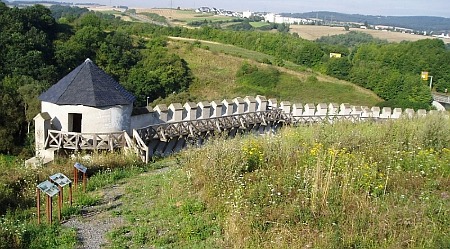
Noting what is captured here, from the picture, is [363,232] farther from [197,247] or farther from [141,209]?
[141,209]

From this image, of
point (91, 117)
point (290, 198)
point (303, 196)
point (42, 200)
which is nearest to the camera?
point (303, 196)

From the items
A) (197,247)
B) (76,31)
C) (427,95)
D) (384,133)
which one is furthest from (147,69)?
(197,247)

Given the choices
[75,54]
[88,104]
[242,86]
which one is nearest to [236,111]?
[88,104]

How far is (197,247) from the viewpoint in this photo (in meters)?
7.93

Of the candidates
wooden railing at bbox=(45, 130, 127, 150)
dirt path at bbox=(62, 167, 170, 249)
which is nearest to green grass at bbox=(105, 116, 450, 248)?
dirt path at bbox=(62, 167, 170, 249)

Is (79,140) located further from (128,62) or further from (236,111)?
(128,62)

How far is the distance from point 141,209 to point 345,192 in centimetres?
415

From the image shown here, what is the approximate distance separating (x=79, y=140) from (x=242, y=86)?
4706 cm

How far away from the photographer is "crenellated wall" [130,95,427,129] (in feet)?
65.5

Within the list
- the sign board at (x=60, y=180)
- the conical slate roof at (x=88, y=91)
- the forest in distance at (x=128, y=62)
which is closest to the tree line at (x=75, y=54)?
the forest in distance at (x=128, y=62)

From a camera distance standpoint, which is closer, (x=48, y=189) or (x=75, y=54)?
(x=48, y=189)

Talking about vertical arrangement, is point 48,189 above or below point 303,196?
below

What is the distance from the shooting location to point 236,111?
78.2 feet

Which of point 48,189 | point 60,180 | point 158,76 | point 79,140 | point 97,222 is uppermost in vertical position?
point 48,189
